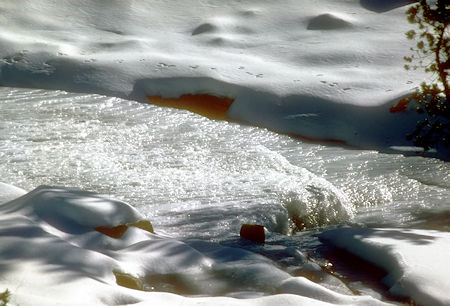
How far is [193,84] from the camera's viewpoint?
24.5 feet

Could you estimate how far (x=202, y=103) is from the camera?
7.27 metres

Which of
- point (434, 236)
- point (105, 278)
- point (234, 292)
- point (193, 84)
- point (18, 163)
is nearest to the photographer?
point (105, 278)

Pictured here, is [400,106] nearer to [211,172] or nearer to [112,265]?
[211,172]

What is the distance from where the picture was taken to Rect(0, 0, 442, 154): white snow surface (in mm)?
6922

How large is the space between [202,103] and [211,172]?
2021 mm

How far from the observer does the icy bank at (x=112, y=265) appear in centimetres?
246

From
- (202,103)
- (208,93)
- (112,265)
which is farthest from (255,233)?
(208,93)

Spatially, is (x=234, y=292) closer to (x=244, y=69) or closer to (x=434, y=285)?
(x=434, y=285)

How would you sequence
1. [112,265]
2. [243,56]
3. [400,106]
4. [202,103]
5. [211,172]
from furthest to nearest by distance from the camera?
[243,56] < [202,103] < [400,106] < [211,172] < [112,265]

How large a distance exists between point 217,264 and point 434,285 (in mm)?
1061

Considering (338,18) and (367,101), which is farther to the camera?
(338,18)

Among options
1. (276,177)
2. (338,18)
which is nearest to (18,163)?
(276,177)

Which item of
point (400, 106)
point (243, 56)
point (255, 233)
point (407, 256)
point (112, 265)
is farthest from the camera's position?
point (243, 56)

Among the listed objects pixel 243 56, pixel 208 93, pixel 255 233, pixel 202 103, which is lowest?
pixel 255 233
